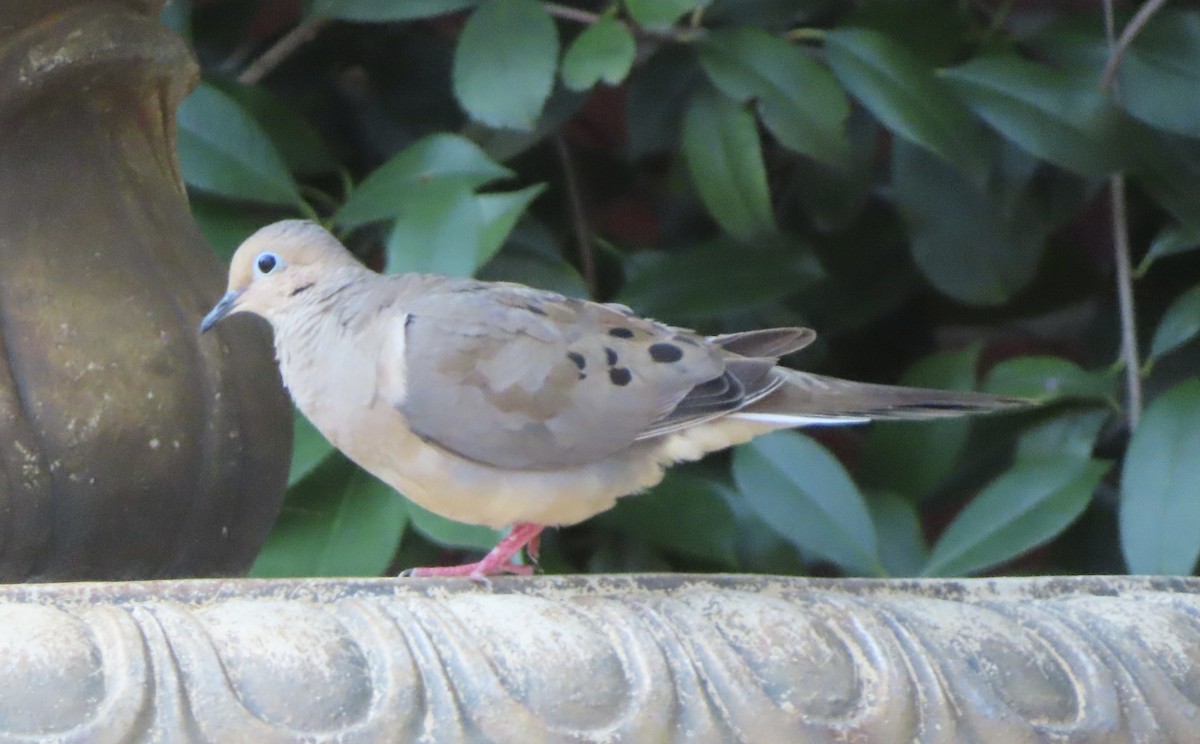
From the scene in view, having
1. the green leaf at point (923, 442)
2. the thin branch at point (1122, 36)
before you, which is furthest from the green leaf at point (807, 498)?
the thin branch at point (1122, 36)

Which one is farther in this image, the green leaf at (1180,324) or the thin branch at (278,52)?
the thin branch at (278,52)

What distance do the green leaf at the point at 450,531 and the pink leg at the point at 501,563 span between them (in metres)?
0.18

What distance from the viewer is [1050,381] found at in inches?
55.4

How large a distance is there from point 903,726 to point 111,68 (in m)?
0.57

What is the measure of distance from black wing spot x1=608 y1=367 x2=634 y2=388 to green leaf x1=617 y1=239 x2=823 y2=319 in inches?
20.7

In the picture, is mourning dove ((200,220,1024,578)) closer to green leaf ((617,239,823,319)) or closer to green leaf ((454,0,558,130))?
green leaf ((454,0,558,130))

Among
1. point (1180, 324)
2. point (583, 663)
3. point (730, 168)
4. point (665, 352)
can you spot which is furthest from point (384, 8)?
point (583, 663)

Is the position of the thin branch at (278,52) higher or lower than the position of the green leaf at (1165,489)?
higher

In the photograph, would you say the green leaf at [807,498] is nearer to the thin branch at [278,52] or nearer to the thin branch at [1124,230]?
the thin branch at [1124,230]

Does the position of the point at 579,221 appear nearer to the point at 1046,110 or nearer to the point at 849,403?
the point at 1046,110

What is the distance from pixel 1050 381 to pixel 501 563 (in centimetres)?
66

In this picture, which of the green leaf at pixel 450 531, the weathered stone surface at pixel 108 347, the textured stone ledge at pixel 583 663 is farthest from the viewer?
the green leaf at pixel 450 531

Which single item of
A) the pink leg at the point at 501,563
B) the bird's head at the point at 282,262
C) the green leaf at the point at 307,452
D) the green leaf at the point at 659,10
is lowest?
the green leaf at the point at 307,452

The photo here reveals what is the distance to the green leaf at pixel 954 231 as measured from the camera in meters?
1.54
